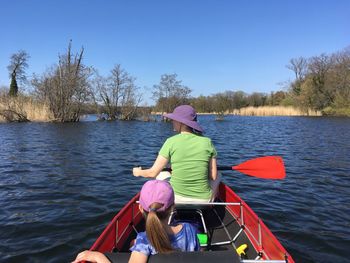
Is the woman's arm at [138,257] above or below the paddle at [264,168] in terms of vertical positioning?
below

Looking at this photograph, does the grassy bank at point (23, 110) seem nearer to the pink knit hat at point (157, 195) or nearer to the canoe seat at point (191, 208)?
the canoe seat at point (191, 208)

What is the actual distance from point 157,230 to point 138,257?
10.4 inches

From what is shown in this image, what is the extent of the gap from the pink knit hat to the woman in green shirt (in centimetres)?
158

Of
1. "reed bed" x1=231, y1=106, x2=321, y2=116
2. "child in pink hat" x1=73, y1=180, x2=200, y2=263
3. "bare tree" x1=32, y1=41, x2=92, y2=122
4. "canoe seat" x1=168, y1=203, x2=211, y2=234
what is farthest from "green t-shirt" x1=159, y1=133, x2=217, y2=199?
"reed bed" x1=231, y1=106, x2=321, y2=116

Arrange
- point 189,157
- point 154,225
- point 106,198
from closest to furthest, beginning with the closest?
point 154,225, point 189,157, point 106,198

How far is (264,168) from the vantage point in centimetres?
599

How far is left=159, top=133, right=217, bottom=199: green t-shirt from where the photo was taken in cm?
416

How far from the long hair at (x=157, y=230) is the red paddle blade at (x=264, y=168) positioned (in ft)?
11.7

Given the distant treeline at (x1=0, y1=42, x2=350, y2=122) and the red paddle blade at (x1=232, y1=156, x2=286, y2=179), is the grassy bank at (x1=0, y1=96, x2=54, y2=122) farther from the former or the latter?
the red paddle blade at (x1=232, y1=156, x2=286, y2=179)

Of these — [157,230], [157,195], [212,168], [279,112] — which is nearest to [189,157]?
[212,168]

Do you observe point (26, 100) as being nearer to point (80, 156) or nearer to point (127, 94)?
point (127, 94)

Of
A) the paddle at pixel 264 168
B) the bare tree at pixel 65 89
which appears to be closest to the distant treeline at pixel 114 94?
the bare tree at pixel 65 89

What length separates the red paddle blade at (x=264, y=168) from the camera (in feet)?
19.3

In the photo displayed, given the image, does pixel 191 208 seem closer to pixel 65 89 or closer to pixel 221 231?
pixel 221 231
